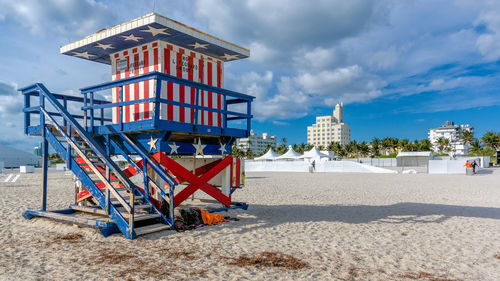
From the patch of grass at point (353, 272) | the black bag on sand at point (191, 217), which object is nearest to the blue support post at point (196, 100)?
the black bag on sand at point (191, 217)

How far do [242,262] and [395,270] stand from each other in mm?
2582

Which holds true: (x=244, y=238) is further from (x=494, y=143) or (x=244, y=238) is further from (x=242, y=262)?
(x=494, y=143)

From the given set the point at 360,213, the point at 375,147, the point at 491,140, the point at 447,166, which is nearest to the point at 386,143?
the point at 375,147

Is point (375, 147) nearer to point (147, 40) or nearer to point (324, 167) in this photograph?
point (324, 167)

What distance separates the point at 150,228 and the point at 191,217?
1.56 metres

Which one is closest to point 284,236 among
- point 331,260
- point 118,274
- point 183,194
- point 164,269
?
point 331,260

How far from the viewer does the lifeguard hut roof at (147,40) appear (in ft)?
26.6

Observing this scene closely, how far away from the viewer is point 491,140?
92938 mm

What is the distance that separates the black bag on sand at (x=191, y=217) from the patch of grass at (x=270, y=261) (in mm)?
3032

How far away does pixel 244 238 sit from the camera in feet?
26.5

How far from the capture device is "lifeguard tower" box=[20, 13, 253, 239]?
8.13 meters

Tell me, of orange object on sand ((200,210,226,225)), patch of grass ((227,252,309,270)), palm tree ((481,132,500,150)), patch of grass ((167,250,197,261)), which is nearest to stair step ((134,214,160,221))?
orange object on sand ((200,210,226,225))

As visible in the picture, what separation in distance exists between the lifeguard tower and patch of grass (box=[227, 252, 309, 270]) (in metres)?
2.57

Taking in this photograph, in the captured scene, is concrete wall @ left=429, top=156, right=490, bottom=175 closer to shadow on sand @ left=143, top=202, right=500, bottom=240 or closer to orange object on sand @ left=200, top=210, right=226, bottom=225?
shadow on sand @ left=143, top=202, right=500, bottom=240
